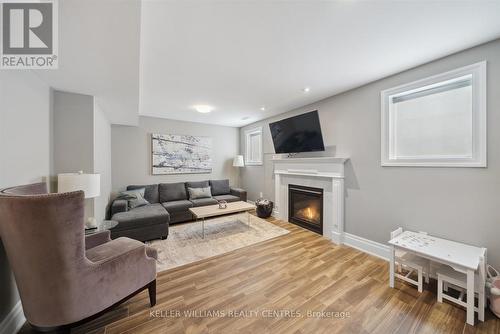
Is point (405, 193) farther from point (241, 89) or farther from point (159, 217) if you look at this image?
point (159, 217)

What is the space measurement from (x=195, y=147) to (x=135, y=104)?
2179mm

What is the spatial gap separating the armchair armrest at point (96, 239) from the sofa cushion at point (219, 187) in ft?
10.3

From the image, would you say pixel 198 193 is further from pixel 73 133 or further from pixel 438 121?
pixel 438 121

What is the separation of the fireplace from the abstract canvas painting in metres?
2.61

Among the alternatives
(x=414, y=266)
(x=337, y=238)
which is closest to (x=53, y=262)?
(x=414, y=266)

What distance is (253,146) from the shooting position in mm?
5414

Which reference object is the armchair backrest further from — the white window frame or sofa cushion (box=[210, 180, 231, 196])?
the white window frame

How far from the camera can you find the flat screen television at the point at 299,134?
3.11m

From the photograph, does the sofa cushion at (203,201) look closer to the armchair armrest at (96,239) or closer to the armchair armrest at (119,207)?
the armchair armrest at (119,207)

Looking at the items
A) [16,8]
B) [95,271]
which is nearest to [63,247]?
[95,271]

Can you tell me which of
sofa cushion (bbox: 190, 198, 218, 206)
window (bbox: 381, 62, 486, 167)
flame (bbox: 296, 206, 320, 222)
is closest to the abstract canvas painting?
sofa cushion (bbox: 190, 198, 218, 206)

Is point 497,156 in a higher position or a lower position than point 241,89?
lower

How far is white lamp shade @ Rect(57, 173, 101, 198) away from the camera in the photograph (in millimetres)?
1787

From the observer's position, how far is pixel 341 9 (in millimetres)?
1354
